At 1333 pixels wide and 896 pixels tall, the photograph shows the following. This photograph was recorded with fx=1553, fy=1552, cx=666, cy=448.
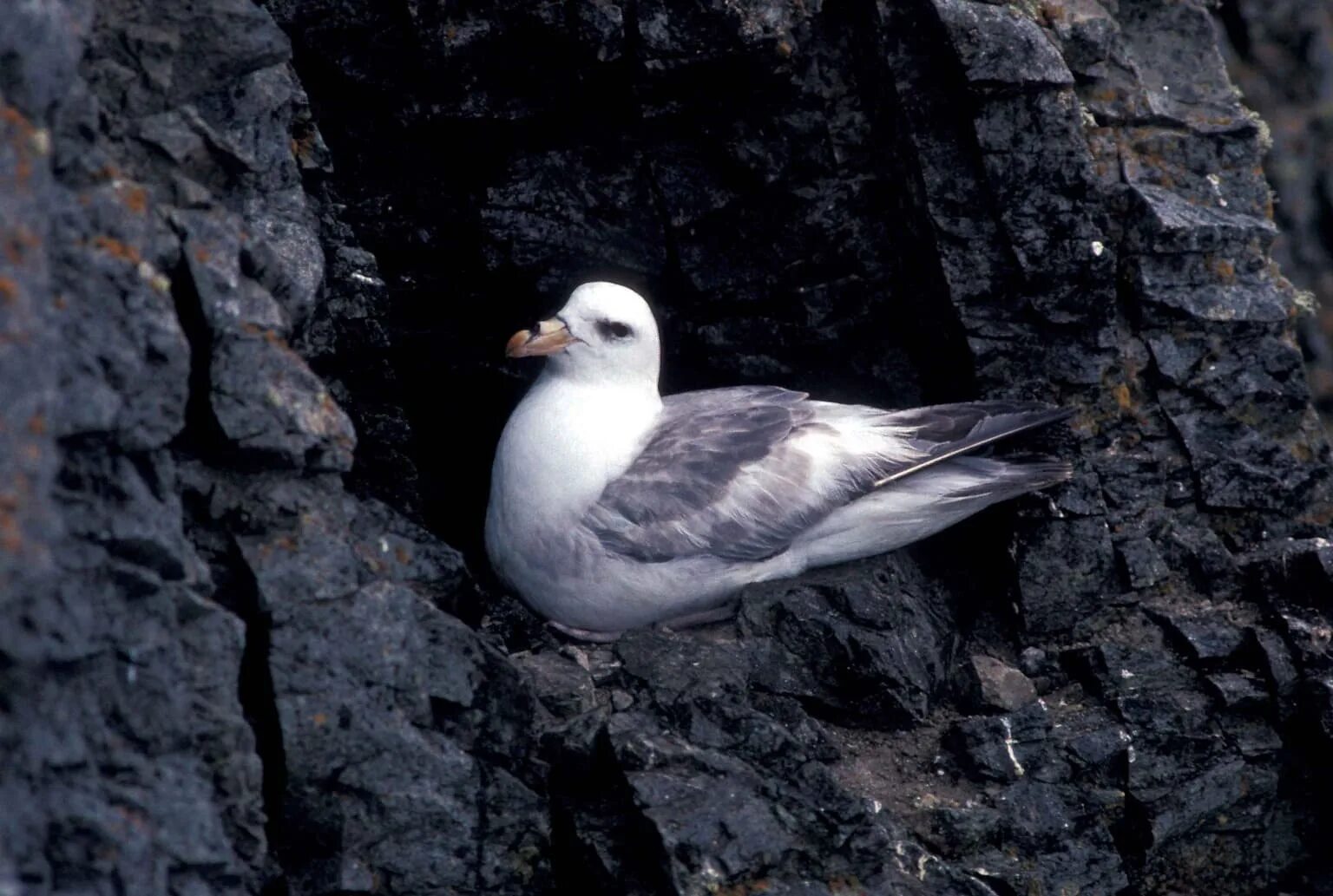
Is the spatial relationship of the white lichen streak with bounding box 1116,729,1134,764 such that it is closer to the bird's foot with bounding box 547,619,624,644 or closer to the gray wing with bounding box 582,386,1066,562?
the gray wing with bounding box 582,386,1066,562

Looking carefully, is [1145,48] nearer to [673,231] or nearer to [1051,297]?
[1051,297]

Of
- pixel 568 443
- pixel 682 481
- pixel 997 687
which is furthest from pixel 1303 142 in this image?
pixel 568 443

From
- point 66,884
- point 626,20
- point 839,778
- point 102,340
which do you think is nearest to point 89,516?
point 102,340

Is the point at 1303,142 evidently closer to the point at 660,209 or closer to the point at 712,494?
the point at 660,209

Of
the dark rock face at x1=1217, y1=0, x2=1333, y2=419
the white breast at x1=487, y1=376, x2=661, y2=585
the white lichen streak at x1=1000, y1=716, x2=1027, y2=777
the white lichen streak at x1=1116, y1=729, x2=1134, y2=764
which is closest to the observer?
the white lichen streak at x1=1000, y1=716, x2=1027, y2=777

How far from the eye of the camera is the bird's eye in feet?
18.0

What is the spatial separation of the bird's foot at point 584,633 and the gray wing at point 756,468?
284 mm

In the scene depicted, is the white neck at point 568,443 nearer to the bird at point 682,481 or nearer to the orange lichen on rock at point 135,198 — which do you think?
the bird at point 682,481

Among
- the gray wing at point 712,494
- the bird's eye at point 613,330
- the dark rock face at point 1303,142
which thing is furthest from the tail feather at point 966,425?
the dark rock face at point 1303,142

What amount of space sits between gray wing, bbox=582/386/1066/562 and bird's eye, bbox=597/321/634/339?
33cm

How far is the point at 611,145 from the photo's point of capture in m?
5.71

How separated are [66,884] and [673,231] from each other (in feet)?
11.3

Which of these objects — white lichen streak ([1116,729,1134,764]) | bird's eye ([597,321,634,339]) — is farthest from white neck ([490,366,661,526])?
white lichen streak ([1116,729,1134,764])

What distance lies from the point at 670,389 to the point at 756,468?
48.6 inches
